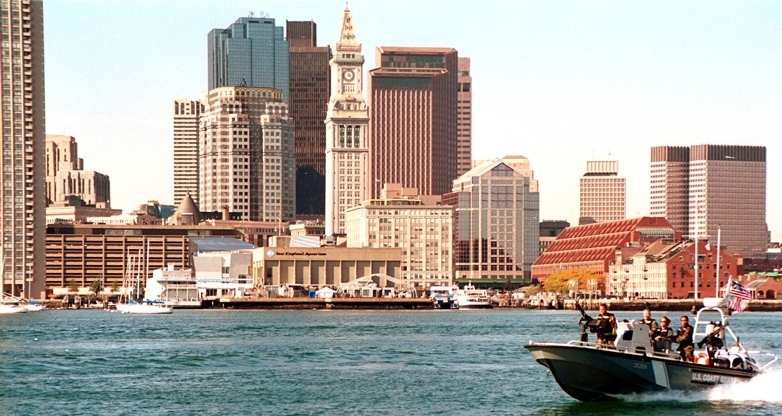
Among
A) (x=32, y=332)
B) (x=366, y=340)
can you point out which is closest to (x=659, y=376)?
(x=366, y=340)

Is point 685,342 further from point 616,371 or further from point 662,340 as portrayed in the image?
point 616,371

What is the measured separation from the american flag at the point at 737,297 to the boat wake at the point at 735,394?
3006 mm

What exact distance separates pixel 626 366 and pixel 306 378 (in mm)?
22365

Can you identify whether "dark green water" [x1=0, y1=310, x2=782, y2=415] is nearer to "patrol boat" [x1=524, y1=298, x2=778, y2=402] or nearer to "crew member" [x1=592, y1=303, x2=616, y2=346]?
"patrol boat" [x1=524, y1=298, x2=778, y2=402]

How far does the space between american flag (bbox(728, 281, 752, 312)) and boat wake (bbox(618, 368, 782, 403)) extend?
3.01 meters

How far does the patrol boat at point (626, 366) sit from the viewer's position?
5509 cm

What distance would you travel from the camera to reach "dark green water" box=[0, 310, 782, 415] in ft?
190

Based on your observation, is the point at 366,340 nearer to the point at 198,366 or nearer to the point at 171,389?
the point at 198,366

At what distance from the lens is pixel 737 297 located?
60.4 meters

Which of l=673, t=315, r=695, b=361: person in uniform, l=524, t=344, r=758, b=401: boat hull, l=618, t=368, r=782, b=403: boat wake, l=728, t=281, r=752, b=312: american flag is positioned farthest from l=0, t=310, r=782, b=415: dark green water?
l=728, t=281, r=752, b=312: american flag

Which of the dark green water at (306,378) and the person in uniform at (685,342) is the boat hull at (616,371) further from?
the person in uniform at (685,342)

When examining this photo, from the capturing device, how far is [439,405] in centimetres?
5988

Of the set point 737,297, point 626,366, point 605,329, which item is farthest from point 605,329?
point 737,297

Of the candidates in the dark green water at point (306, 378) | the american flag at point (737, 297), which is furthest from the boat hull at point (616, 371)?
the american flag at point (737, 297)
